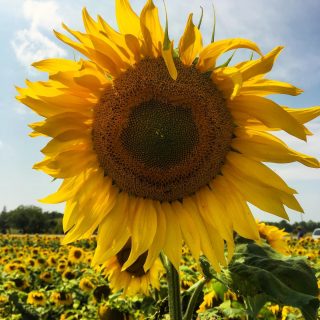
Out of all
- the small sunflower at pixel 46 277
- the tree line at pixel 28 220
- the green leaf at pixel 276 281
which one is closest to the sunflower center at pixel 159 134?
the green leaf at pixel 276 281

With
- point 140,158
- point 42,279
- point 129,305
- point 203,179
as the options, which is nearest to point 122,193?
point 140,158

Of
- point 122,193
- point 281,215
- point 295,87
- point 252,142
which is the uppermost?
point 295,87

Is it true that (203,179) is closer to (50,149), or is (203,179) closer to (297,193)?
(297,193)

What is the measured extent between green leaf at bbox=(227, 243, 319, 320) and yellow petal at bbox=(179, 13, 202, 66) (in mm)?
1026

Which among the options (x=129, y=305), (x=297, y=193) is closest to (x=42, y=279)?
(x=129, y=305)

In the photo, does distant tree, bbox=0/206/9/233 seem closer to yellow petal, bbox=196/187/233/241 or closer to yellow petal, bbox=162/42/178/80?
yellow petal, bbox=196/187/233/241

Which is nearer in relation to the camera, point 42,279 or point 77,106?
point 77,106

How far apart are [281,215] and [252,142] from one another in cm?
39

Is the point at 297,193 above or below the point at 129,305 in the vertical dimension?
above

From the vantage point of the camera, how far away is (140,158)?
2383 millimetres

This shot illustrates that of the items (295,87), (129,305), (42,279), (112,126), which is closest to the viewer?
(295,87)

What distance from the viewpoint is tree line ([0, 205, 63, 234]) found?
222 ft

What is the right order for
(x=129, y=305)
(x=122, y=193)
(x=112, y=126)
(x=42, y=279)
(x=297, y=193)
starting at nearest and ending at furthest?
(x=297, y=193) < (x=112, y=126) < (x=122, y=193) < (x=129, y=305) < (x=42, y=279)

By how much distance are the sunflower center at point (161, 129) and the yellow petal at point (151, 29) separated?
0.30ft
